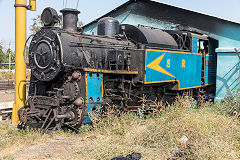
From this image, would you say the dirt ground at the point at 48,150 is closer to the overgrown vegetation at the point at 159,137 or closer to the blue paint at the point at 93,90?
the overgrown vegetation at the point at 159,137

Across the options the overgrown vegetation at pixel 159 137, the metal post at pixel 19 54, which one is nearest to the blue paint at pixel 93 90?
the overgrown vegetation at pixel 159 137

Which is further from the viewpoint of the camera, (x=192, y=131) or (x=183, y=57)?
(x=183, y=57)

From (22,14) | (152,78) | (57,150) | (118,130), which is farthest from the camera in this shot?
(22,14)

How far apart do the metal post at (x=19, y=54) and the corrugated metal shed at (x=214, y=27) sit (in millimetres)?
5516

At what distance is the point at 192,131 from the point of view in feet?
16.5

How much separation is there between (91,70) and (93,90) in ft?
1.47

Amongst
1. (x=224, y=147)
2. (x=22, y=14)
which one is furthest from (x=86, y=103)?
(x=22, y=14)

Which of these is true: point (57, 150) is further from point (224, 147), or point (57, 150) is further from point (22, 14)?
point (22, 14)

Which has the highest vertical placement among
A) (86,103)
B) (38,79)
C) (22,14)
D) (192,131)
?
(22,14)

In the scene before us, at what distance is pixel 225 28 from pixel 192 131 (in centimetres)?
595

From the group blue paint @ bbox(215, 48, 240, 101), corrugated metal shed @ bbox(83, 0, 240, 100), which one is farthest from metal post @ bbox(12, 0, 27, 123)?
blue paint @ bbox(215, 48, 240, 101)

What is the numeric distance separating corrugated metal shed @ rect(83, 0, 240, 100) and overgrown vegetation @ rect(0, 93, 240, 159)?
3.87m

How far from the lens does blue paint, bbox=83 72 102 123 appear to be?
590 centimetres

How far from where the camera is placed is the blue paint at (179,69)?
687 cm
